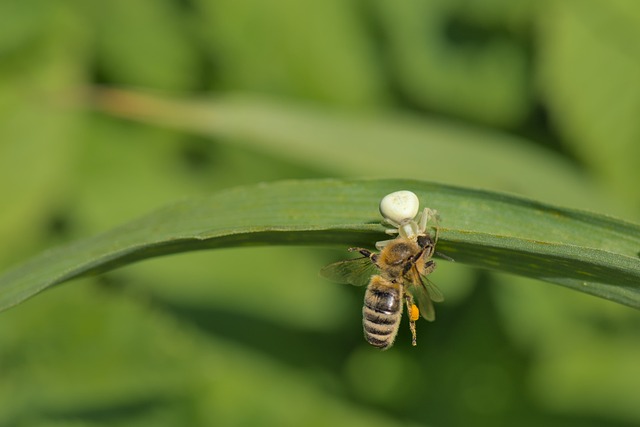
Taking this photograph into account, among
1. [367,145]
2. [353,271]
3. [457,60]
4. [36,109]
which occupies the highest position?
[457,60]

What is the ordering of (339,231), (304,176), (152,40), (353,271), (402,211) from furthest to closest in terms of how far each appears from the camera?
(152,40), (304,176), (353,271), (402,211), (339,231)

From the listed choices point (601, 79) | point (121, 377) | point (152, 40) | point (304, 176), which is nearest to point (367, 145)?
point (304, 176)

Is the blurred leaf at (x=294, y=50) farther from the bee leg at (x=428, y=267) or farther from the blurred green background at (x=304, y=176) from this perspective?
the bee leg at (x=428, y=267)

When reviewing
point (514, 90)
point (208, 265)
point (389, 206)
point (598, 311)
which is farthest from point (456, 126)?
point (389, 206)

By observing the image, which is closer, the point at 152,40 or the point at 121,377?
the point at 121,377

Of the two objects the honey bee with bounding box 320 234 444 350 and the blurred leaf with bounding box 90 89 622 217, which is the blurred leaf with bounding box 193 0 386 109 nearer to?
the blurred leaf with bounding box 90 89 622 217

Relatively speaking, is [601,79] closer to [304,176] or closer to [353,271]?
[304,176]

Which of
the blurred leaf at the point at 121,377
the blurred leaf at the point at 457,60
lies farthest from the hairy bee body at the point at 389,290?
the blurred leaf at the point at 457,60

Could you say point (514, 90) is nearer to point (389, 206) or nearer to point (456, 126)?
point (456, 126)
